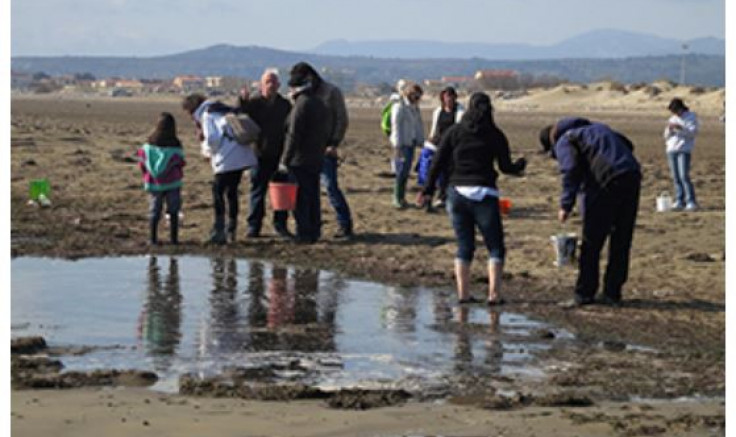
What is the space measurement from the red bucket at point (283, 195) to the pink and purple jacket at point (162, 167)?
1.12 meters

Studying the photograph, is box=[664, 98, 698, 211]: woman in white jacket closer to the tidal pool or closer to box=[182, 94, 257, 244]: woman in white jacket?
box=[182, 94, 257, 244]: woman in white jacket

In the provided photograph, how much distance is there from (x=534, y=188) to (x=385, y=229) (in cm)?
605

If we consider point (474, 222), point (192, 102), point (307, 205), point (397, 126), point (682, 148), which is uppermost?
point (192, 102)

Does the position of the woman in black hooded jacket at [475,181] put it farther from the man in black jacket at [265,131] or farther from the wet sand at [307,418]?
the man in black jacket at [265,131]

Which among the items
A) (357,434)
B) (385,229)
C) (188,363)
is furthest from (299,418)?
(385,229)

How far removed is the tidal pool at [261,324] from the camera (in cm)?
1041

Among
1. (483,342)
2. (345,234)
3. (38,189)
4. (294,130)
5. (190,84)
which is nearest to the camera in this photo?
(483,342)

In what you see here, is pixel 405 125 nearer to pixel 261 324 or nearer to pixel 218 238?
pixel 218 238

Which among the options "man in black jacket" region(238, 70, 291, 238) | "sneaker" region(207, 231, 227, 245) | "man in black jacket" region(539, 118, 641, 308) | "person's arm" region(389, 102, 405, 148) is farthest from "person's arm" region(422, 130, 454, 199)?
"person's arm" region(389, 102, 405, 148)

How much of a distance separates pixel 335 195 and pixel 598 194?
16.1 feet

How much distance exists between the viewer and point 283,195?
17.0m

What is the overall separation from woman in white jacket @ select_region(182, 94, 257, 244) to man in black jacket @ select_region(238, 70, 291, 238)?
0.26 m

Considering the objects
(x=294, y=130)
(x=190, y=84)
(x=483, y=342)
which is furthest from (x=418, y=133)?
(x=190, y=84)

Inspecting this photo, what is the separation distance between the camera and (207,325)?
12.0m
